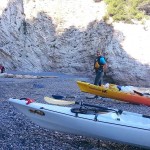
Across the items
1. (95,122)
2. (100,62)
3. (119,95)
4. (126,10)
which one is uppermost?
(126,10)

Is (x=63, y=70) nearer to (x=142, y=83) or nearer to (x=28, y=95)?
(x=142, y=83)

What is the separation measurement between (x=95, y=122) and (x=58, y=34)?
19.3m

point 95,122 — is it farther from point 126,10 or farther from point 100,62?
point 126,10

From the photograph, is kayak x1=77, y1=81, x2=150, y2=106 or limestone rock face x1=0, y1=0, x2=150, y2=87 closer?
kayak x1=77, y1=81, x2=150, y2=106

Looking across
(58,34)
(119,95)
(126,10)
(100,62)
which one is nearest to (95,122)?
(119,95)

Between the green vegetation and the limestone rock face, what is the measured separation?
0.55 meters

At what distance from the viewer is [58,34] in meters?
25.6

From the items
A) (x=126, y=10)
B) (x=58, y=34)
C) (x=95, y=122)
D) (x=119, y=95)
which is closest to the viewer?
(x=95, y=122)

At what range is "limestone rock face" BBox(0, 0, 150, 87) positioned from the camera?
23922 mm

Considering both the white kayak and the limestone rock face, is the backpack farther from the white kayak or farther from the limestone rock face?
the limestone rock face

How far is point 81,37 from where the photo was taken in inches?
989

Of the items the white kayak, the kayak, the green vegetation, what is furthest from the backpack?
the green vegetation

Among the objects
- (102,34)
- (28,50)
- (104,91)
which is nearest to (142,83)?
(102,34)

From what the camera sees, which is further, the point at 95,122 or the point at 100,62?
the point at 100,62
